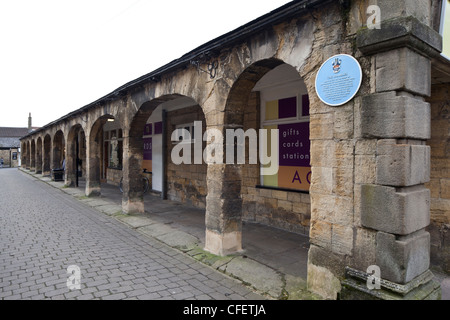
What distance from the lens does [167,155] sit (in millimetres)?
10547

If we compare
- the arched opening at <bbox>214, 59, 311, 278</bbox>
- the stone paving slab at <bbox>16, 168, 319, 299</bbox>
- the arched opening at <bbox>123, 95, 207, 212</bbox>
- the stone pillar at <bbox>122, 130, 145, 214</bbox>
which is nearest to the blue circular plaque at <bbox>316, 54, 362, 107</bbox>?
the arched opening at <bbox>214, 59, 311, 278</bbox>

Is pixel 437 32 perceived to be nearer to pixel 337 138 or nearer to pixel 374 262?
pixel 337 138

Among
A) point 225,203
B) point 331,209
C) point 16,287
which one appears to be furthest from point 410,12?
point 16,287

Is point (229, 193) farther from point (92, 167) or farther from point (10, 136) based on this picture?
point (10, 136)

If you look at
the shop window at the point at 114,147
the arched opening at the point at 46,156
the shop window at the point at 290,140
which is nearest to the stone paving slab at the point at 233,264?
the shop window at the point at 290,140

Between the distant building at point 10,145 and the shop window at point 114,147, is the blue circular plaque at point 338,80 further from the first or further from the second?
the distant building at point 10,145

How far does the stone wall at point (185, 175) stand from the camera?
8930mm

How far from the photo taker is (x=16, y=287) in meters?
3.73

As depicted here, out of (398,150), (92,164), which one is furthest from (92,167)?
(398,150)

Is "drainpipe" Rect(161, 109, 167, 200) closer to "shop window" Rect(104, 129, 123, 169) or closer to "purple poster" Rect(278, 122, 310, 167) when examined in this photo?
"purple poster" Rect(278, 122, 310, 167)

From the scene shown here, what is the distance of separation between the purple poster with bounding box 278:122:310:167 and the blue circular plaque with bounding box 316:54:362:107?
2857 mm

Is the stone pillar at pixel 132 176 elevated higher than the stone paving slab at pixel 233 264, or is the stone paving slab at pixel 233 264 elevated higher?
the stone pillar at pixel 132 176

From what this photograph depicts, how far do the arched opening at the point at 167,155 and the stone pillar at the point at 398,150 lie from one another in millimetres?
4848

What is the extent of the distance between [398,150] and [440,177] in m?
2.05
